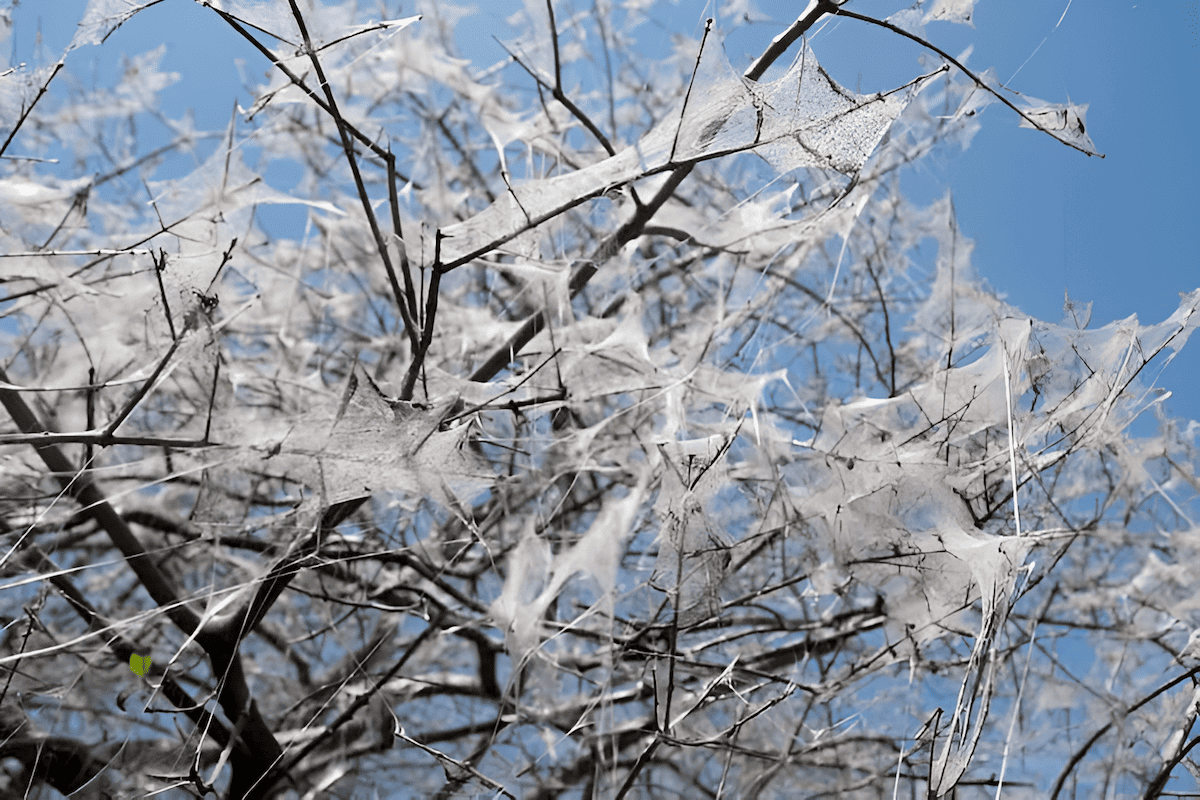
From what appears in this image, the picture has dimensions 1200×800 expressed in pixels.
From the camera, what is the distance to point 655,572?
2.55 meters

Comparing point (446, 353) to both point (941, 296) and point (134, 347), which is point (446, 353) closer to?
point (134, 347)

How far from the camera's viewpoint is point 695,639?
3.58 metres

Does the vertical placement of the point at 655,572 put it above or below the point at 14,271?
below

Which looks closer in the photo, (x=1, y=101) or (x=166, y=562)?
(x=1, y=101)

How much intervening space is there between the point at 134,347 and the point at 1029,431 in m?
2.94

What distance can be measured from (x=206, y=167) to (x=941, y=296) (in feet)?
8.96

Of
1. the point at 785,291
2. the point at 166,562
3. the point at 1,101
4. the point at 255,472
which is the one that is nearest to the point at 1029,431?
the point at 785,291

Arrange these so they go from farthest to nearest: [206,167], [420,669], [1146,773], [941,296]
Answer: [420,669], [941,296], [1146,773], [206,167]

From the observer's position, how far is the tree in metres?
2.02

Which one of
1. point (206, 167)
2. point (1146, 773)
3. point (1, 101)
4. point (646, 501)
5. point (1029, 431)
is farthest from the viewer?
point (646, 501)

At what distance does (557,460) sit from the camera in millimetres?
3131

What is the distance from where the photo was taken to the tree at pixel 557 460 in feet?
6.64

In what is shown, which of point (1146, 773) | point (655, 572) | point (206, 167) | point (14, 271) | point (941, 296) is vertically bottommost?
point (1146, 773)

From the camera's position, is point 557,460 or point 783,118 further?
point 557,460
